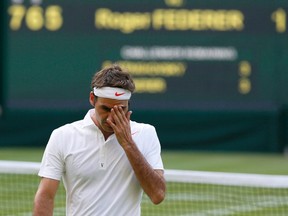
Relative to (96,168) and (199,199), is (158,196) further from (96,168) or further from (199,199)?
(199,199)

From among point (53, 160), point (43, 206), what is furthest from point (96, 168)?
point (43, 206)

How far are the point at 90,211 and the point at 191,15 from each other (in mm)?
12010

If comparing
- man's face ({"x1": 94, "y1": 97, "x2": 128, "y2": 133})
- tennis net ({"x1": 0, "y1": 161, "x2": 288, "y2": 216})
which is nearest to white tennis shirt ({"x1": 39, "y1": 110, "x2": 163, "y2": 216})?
man's face ({"x1": 94, "y1": 97, "x2": 128, "y2": 133})

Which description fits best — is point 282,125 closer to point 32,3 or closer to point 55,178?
point 32,3

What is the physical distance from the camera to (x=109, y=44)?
56.8 ft

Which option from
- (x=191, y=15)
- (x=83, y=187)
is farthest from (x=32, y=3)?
(x=83, y=187)

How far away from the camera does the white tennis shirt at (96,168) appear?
5.25 m

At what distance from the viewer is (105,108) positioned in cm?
519

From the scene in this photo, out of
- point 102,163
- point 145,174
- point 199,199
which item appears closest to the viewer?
point 145,174

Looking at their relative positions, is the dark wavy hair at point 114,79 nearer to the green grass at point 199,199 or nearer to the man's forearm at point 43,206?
the man's forearm at point 43,206

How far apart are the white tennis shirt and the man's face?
0.11 m

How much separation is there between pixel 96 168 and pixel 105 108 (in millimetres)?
305

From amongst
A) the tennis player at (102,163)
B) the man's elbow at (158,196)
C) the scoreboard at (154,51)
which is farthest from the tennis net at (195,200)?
the scoreboard at (154,51)

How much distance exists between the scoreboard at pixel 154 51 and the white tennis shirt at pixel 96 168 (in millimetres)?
11752
